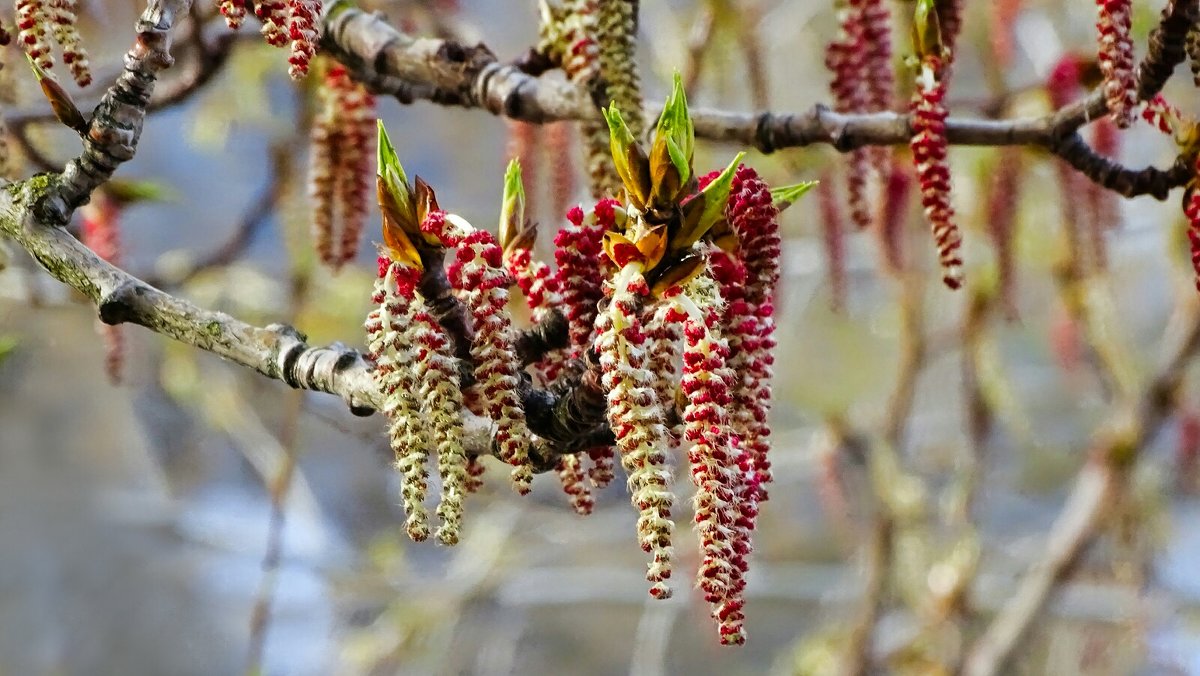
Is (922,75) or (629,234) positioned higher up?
(922,75)

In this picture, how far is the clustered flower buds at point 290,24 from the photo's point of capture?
366 mm

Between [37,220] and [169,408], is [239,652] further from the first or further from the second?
[37,220]

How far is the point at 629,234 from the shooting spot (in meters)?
0.37

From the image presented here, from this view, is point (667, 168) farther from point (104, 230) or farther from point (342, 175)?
point (104, 230)

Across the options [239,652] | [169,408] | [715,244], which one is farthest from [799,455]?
[715,244]

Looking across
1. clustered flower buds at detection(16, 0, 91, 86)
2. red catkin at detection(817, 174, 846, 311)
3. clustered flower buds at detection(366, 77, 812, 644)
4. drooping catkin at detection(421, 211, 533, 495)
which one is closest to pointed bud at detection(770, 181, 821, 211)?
clustered flower buds at detection(366, 77, 812, 644)

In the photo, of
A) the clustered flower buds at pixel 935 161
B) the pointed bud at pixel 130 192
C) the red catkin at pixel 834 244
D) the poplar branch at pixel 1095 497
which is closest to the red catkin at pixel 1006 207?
the red catkin at pixel 834 244

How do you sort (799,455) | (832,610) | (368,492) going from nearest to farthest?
(799,455)
(832,610)
(368,492)

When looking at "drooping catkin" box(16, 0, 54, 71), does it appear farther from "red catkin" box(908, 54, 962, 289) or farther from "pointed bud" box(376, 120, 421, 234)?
"red catkin" box(908, 54, 962, 289)

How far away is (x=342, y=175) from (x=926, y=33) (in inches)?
13.7

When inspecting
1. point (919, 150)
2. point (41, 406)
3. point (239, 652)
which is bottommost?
point (239, 652)

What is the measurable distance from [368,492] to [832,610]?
4.03 ft

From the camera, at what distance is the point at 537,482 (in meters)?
2.62

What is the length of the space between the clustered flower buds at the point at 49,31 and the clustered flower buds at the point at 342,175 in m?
0.26
